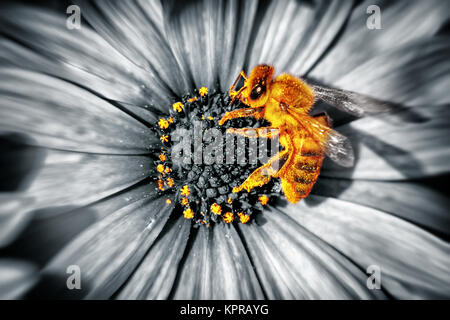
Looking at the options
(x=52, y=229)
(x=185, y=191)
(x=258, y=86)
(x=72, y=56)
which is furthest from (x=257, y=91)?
(x=52, y=229)

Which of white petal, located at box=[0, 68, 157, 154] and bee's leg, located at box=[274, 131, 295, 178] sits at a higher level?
white petal, located at box=[0, 68, 157, 154]

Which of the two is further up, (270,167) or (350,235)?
(270,167)

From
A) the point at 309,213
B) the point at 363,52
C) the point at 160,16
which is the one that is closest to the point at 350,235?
the point at 309,213

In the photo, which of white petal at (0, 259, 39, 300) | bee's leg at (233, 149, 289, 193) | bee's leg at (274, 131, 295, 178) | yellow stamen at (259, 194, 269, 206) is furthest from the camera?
yellow stamen at (259, 194, 269, 206)

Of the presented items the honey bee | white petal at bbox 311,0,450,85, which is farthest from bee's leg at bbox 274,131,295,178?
white petal at bbox 311,0,450,85

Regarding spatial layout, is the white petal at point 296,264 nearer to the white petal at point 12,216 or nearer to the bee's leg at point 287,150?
the bee's leg at point 287,150

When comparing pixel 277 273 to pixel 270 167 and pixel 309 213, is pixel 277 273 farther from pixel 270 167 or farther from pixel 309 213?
pixel 270 167

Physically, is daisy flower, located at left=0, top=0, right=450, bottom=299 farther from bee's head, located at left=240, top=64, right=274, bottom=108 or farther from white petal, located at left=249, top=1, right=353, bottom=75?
bee's head, located at left=240, top=64, right=274, bottom=108

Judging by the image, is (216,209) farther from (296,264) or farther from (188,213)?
(296,264)
